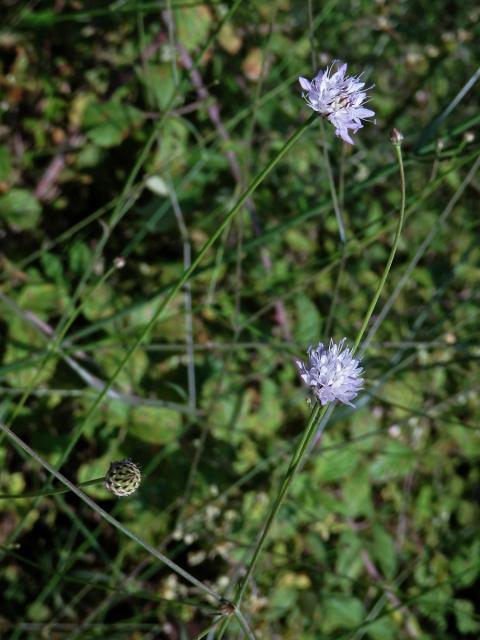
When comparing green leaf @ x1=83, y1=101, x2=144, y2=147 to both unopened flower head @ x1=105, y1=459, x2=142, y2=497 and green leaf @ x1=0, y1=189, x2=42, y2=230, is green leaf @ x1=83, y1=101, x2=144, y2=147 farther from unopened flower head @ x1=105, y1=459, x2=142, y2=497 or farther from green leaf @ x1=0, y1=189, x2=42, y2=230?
unopened flower head @ x1=105, y1=459, x2=142, y2=497

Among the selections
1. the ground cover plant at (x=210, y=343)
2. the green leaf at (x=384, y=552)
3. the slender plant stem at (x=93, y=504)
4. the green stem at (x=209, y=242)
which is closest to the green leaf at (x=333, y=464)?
the ground cover plant at (x=210, y=343)

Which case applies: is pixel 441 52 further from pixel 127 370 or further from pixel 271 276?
pixel 127 370

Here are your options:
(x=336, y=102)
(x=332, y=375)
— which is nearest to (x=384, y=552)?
(x=332, y=375)

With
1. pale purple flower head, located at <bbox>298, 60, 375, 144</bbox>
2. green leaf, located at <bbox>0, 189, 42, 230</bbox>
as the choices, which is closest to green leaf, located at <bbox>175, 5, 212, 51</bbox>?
green leaf, located at <bbox>0, 189, 42, 230</bbox>

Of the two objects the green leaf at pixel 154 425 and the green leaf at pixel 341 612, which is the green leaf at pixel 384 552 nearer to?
the green leaf at pixel 341 612

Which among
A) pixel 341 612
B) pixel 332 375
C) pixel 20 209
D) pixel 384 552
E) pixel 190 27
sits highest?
pixel 190 27

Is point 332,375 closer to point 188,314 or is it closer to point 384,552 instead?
point 188,314
